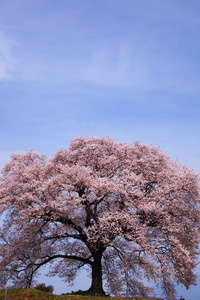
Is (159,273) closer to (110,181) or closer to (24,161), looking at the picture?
(110,181)

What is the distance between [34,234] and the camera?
3019 centimetres

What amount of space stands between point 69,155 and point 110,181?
6275 millimetres

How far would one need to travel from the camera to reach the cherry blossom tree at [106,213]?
90.2 feet

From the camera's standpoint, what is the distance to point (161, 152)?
3359cm

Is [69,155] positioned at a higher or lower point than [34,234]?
higher

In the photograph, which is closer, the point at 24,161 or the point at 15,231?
the point at 15,231

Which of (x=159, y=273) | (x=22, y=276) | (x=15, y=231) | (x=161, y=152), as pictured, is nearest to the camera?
(x=159, y=273)

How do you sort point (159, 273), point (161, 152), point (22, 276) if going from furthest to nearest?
point (161, 152) < point (22, 276) < point (159, 273)

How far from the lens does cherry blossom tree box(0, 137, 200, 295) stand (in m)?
27.5

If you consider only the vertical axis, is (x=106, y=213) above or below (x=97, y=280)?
above

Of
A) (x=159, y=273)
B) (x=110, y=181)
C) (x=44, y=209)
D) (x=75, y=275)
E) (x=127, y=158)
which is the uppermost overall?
(x=127, y=158)

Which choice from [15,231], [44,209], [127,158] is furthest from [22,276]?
[127,158]

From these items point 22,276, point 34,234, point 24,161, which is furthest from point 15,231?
point 24,161

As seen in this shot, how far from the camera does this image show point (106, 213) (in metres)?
27.8
